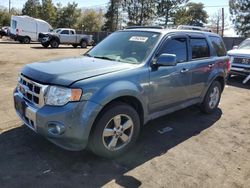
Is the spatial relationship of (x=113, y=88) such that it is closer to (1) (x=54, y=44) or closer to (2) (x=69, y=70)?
(2) (x=69, y=70)

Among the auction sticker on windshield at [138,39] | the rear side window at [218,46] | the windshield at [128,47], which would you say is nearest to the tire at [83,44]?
the rear side window at [218,46]

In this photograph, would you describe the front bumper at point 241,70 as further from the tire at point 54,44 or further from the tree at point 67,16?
the tree at point 67,16

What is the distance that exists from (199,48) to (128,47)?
1.71 m

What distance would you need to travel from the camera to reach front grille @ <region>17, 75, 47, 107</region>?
382 centimetres

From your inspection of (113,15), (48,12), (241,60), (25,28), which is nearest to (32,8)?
(48,12)

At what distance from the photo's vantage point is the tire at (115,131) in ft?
12.9

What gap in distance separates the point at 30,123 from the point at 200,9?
72738mm

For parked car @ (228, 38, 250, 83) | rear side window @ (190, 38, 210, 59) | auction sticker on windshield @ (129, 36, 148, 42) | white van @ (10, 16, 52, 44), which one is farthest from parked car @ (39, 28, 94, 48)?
auction sticker on windshield @ (129, 36, 148, 42)

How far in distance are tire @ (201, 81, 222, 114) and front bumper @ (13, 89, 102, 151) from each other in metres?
3.29

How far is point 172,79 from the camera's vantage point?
16.3 ft

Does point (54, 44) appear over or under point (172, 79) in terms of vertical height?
over

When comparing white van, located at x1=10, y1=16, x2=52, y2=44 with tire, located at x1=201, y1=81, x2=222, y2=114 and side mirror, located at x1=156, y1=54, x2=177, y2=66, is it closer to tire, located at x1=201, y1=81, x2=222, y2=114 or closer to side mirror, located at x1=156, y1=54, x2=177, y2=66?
tire, located at x1=201, y1=81, x2=222, y2=114

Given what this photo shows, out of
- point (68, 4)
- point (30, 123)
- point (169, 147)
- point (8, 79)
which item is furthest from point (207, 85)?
point (68, 4)

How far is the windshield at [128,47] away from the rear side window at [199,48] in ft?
3.41
